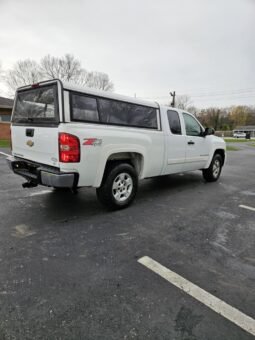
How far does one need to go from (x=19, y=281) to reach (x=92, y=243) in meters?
0.98

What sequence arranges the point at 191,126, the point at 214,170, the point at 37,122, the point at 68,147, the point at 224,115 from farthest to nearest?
1. the point at 224,115
2. the point at 214,170
3. the point at 191,126
4. the point at 37,122
5. the point at 68,147

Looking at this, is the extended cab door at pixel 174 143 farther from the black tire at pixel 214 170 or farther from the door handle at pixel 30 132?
the door handle at pixel 30 132

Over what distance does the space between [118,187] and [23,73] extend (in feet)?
135

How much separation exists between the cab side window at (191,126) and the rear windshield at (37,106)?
3.36 m

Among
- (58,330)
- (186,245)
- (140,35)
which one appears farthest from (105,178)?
(140,35)

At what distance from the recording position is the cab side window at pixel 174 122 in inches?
189

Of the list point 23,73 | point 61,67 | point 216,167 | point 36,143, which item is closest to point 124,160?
point 36,143

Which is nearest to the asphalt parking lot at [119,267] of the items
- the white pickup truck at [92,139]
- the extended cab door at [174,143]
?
the white pickup truck at [92,139]

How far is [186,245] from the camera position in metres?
2.82

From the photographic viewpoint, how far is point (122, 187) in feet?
13.0

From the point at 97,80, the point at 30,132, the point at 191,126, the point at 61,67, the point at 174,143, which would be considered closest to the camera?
the point at 30,132

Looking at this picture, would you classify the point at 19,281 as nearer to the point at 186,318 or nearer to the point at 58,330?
the point at 58,330

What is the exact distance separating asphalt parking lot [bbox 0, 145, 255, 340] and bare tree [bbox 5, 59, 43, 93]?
39.4 metres

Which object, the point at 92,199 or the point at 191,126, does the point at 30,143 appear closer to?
the point at 92,199
